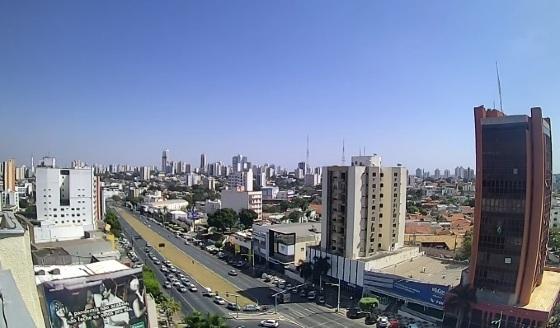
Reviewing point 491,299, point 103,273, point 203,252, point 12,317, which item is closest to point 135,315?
point 103,273

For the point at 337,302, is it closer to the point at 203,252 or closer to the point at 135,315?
the point at 135,315

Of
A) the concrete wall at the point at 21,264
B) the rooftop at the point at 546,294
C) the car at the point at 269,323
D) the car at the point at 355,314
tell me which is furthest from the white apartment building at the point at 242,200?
the concrete wall at the point at 21,264

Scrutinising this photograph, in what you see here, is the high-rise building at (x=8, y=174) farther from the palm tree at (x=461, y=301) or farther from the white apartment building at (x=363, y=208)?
the palm tree at (x=461, y=301)

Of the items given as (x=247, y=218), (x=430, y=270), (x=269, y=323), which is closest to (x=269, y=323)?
(x=269, y=323)

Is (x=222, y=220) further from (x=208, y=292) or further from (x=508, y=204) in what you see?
(x=508, y=204)

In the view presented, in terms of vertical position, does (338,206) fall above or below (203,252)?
above
